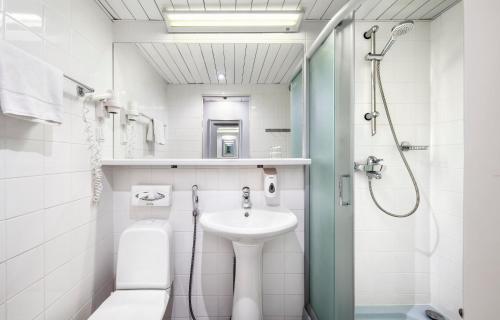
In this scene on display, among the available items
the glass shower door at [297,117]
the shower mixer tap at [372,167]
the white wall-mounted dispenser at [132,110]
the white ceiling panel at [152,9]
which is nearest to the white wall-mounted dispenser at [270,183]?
the glass shower door at [297,117]

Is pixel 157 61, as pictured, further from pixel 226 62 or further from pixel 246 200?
pixel 246 200

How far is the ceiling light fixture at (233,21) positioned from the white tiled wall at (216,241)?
3.09 ft

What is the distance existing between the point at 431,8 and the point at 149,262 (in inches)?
93.6

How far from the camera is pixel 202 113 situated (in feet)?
4.77

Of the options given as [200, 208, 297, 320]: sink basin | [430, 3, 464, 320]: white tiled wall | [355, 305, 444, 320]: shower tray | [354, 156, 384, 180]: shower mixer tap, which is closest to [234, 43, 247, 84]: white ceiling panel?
[200, 208, 297, 320]: sink basin

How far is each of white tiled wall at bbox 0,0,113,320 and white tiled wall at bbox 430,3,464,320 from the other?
2.20 m

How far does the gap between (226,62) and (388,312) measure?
6.89 feet

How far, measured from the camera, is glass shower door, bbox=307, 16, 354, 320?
0.96m

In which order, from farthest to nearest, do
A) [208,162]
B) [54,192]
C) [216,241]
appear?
1. [216,241]
2. [208,162]
3. [54,192]

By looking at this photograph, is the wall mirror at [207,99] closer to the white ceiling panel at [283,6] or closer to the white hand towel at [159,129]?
the white hand towel at [159,129]

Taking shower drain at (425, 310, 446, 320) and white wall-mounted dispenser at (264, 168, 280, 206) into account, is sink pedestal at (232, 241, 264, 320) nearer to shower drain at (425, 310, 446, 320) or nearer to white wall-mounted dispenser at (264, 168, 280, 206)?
white wall-mounted dispenser at (264, 168, 280, 206)

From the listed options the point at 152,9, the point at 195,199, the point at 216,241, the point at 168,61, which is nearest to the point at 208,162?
the point at 195,199

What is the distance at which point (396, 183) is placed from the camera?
152cm

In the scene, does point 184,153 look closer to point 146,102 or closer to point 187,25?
point 146,102
